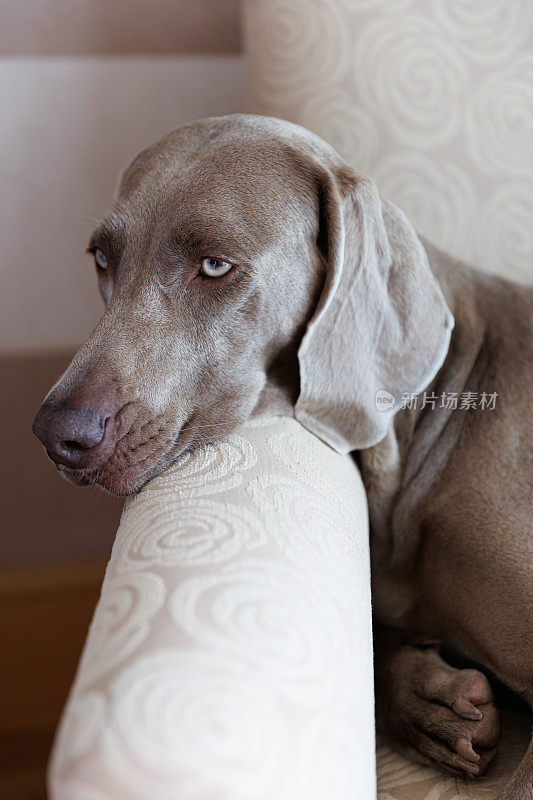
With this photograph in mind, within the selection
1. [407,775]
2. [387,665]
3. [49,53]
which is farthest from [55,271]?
[407,775]

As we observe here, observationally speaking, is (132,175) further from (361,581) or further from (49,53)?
(49,53)

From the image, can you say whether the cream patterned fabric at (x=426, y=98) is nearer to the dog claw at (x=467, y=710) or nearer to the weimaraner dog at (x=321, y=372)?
the weimaraner dog at (x=321, y=372)

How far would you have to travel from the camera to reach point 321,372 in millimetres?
1212

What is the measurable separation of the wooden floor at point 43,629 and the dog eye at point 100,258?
1378 mm

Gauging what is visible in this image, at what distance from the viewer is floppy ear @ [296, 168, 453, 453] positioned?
3.96 feet

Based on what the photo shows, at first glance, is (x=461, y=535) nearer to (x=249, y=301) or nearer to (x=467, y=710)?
(x=467, y=710)

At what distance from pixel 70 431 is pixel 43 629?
1605mm

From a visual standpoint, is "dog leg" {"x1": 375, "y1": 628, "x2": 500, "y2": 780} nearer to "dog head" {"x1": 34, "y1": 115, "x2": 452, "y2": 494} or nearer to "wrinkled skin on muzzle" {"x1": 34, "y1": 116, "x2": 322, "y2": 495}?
"dog head" {"x1": 34, "y1": 115, "x2": 452, "y2": 494}

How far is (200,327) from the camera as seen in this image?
46.3 inches

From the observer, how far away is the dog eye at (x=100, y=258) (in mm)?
1322

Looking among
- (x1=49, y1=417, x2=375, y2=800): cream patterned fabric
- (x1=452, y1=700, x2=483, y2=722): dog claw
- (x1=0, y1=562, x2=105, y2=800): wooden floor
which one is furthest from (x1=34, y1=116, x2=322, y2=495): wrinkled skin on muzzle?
(x1=0, y1=562, x2=105, y2=800): wooden floor

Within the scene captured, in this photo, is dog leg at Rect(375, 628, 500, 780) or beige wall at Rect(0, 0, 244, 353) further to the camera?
beige wall at Rect(0, 0, 244, 353)

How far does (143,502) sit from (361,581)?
1.00 feet

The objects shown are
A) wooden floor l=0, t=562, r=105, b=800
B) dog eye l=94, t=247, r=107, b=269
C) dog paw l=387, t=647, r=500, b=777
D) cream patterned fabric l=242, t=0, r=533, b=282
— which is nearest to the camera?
dog paw l=387, t=647, r=500, b=777
